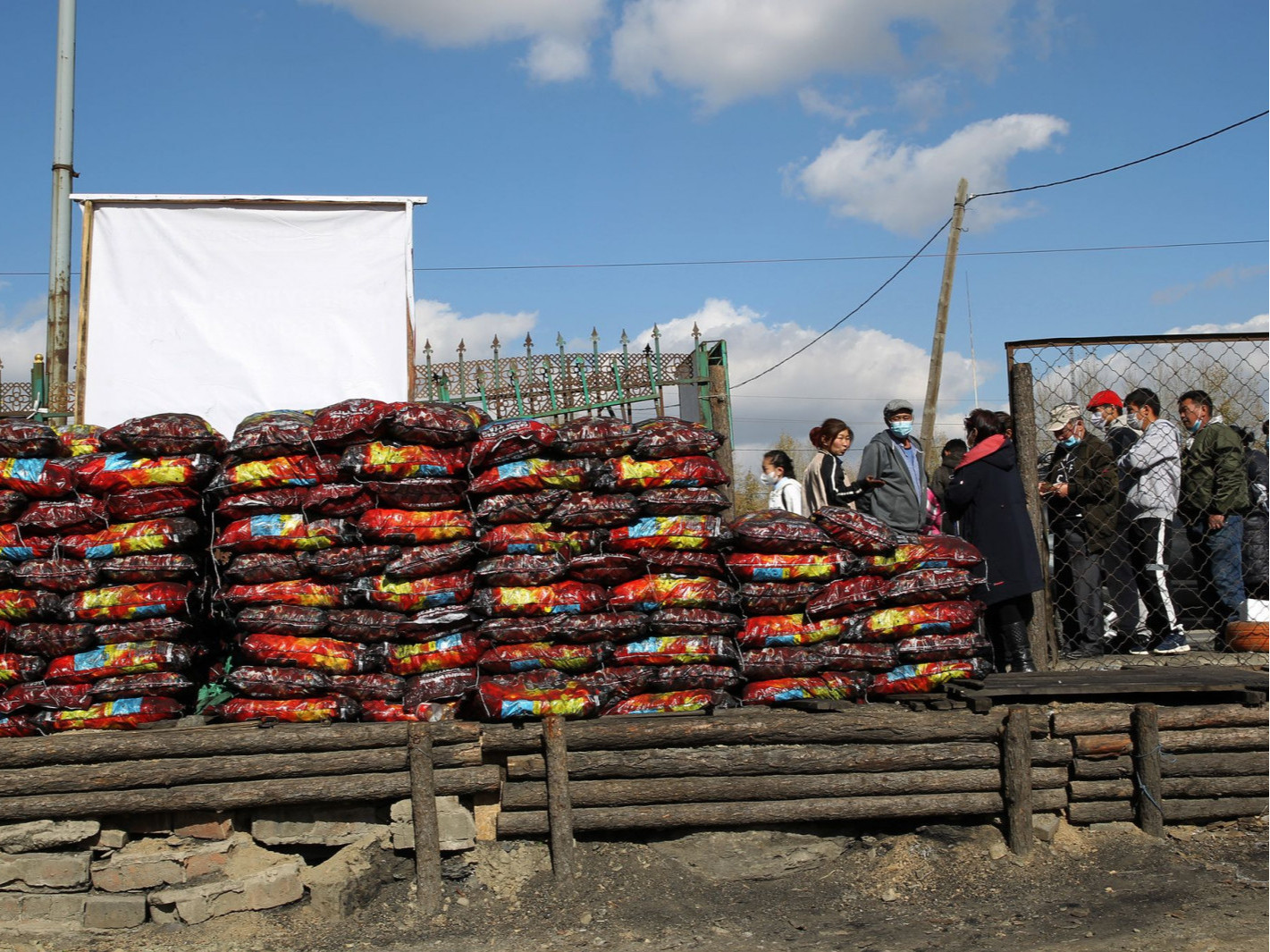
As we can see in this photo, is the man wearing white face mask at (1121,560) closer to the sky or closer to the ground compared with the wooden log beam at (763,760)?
closer to the sky

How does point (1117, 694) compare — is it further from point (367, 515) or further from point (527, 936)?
point (367, 515)

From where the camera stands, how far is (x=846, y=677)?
5684mm

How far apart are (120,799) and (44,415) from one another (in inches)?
146

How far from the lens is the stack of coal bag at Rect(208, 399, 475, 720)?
17.7 ft

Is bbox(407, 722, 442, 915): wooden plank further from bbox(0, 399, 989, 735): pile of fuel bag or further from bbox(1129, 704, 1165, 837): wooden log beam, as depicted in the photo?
bbox(1129, 704, 1165, 837): wooden log beam

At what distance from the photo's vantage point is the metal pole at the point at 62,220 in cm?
762

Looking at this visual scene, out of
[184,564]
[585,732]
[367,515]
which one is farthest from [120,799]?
[585,732]

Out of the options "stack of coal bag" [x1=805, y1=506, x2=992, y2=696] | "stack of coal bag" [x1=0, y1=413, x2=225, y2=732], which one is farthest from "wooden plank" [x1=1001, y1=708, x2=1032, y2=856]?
"stack of coal bag" [x1=0, y1=413, x2=225, y2=732]

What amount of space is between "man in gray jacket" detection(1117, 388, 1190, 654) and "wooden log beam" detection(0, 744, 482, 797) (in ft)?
15.2

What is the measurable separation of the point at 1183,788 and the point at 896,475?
2434 mm

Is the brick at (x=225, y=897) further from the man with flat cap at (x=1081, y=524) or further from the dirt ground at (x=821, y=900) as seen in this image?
the man with flat cap at (x=1081, y=524)

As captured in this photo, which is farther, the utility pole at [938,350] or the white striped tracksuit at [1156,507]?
the utility pole at [938,350]

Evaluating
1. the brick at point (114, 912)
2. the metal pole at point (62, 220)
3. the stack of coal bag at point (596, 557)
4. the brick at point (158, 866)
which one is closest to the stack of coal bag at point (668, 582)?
the stack of coal bag at point (596, 557)

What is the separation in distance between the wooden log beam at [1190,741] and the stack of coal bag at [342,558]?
10.7ft
